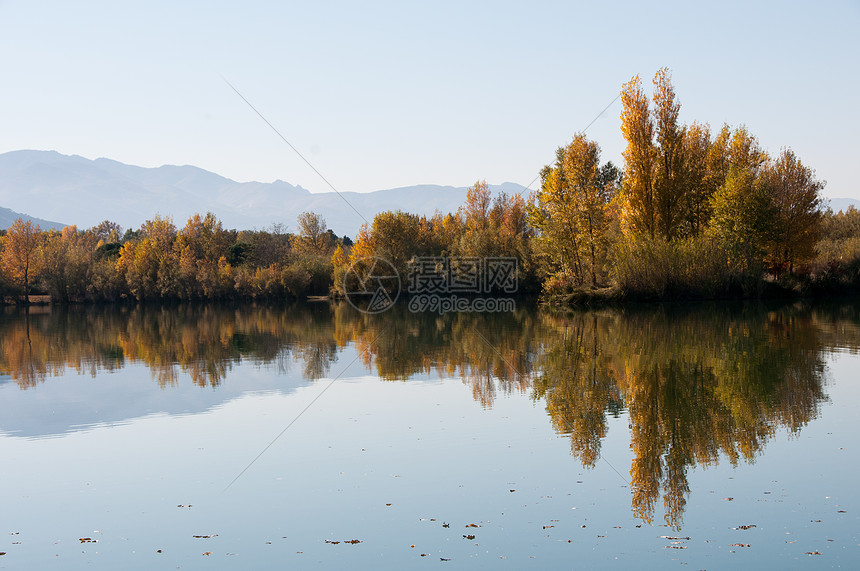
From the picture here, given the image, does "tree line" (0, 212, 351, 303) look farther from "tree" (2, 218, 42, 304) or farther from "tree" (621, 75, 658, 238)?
"tree" (621, 75, 658, 238)

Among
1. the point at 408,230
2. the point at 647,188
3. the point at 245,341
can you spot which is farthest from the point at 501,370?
the point at 408,230

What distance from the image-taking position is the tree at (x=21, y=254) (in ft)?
223

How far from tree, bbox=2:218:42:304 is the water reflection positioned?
34428 mm

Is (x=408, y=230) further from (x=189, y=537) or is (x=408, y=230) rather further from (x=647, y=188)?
(x=189, y=537)

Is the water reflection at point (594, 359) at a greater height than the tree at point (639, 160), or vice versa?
the tree at point (639, 160)

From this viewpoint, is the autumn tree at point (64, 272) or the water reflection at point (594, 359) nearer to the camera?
the water reflection at point (594, 359)

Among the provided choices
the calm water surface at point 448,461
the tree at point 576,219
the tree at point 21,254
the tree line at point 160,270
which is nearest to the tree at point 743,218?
the tree at point 576,219

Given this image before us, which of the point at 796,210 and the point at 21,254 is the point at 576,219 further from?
the point at 21,254

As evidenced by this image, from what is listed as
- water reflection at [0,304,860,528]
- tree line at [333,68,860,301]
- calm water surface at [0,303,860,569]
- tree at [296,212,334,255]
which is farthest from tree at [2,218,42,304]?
calm water surface at [0,303,860,569]

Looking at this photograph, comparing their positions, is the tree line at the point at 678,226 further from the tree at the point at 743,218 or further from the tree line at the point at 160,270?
the tree line at the point at 160,270

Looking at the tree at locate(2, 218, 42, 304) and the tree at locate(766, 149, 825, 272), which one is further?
the tree at locate(2, 218, 42, 304)

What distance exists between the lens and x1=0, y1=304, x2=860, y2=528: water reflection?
33.2 feet

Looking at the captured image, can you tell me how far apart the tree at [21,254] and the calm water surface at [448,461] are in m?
56.7

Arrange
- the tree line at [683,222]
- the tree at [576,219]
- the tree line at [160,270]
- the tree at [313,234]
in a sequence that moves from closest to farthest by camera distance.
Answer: the tree line at [683,222]
the tree at [576,219]
the tree line at [160,270]
the tree at [313,234]
